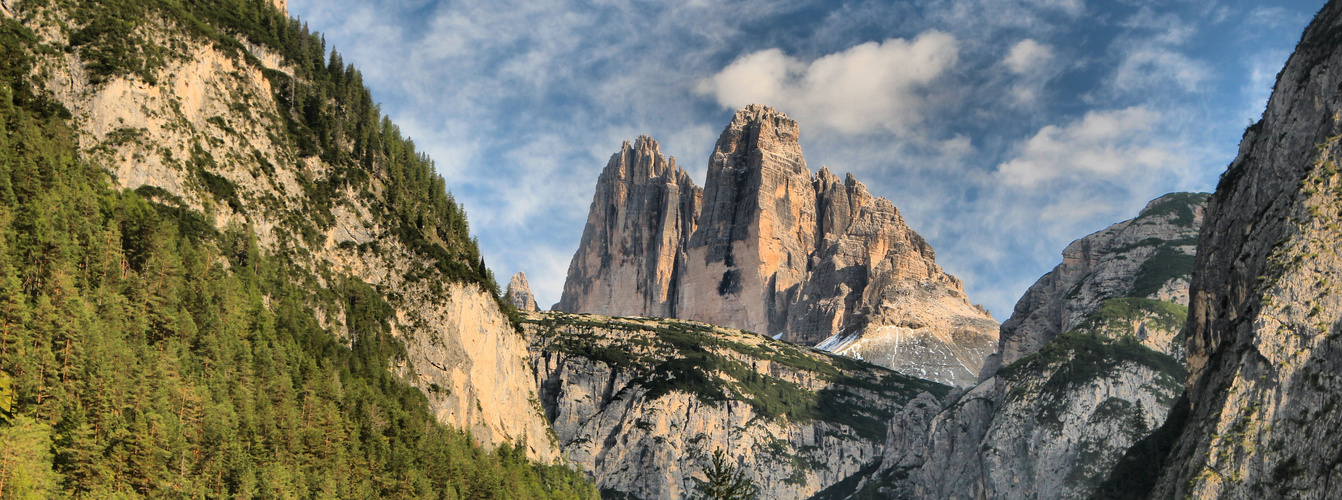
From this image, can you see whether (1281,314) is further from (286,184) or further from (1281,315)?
(286,184)

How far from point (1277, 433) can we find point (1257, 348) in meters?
9.50

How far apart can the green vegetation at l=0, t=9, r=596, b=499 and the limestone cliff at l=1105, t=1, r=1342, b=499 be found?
77.3m

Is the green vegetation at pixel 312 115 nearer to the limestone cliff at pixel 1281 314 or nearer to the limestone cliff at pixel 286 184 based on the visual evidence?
the limestone cliff at pixel 286 184

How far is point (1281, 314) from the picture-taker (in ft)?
404

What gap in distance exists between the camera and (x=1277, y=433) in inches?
4692

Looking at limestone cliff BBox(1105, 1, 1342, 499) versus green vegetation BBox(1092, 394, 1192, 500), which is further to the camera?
green vegetation BBox(1092, 394, 1192, 500)

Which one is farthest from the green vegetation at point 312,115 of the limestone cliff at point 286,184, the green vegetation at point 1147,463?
the green vegetation at point 1147,463

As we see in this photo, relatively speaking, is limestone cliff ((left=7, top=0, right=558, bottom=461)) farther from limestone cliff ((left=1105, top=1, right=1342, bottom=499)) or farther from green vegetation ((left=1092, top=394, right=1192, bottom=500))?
limestone cliff ((left=1105, top=1, right=1342, bottom=499))

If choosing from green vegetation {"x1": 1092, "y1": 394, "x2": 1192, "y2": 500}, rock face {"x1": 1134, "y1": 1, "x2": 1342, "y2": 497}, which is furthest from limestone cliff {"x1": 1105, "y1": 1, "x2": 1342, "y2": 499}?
green vegetation {"x1": 1092, "y1": 394, "x2": 1192, "y2": 500}

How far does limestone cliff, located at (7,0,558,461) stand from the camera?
4852 inches

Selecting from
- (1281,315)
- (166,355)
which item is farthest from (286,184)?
(1281,315)

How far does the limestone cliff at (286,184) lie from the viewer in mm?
123250

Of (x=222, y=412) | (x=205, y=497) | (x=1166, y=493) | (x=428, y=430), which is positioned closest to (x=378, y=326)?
(x=428, y=430)

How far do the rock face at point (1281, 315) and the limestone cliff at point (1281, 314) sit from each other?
0.43ft
